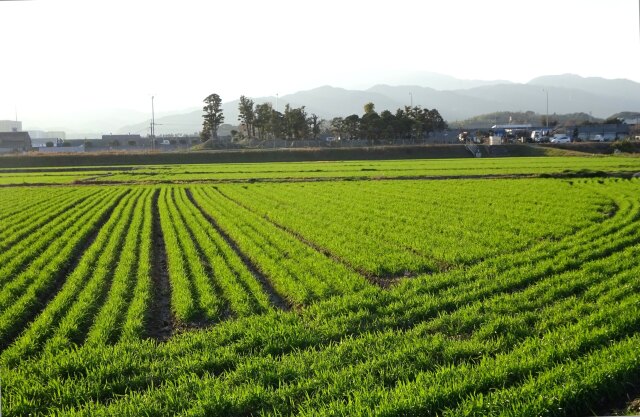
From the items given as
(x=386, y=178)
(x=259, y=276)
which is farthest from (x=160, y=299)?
(x=386, y=178)

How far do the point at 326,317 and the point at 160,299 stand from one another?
3708 mm

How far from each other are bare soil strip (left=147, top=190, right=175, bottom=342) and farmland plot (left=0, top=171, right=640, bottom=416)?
5 cm

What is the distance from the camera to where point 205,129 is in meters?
104

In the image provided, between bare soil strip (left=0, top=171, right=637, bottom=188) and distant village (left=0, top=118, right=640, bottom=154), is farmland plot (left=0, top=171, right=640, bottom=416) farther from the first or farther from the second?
distant village (left=0, top=118, right=640, bottom=154)

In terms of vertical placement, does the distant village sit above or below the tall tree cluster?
below

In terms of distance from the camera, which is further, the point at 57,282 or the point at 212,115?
the point at 212,115

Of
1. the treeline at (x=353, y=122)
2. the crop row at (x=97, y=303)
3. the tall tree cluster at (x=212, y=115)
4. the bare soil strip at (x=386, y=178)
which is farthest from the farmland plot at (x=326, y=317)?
Answer: the tall tree cluster at (x=212, y=115)

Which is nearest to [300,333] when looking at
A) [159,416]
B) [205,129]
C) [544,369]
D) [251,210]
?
[159,416]

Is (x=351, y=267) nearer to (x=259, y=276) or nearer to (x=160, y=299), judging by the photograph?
(x=259, y=276)

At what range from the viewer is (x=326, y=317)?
325 inches

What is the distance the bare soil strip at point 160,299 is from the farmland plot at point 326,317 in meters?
0.05

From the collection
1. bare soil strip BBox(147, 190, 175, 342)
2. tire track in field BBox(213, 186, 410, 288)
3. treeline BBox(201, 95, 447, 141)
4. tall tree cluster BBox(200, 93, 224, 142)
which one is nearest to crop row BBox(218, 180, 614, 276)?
tire track in field BBox(213, 186, 410, 288)

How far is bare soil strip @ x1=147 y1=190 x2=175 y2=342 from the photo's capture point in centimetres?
829

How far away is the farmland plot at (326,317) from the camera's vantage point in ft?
18.1
